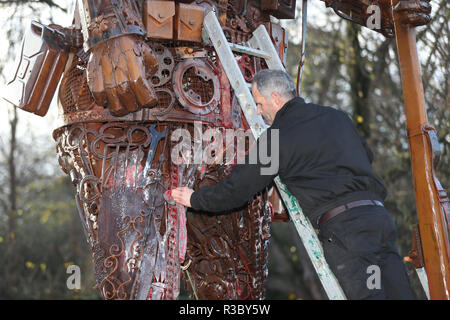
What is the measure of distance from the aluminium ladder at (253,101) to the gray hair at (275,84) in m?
0.28

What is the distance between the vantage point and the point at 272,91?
11.1 feet

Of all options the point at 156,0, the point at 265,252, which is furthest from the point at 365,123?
the point at 156,0

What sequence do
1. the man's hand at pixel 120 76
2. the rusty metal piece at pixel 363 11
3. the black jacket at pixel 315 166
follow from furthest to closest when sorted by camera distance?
the rusty metal piece at pixel 363 11, the man's hand at pixel 120 76, the black jacket at pixel 315 166

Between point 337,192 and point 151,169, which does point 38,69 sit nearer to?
point 151,169

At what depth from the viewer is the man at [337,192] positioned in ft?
10.1

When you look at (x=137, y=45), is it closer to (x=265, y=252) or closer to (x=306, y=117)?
(x=306, y=117)

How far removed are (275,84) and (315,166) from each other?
53 cm

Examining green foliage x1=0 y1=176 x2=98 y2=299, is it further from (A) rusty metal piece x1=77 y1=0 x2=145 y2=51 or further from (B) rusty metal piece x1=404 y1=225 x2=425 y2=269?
(B) rusty metal piece x1=404 y1=225 x2=425 y2=269

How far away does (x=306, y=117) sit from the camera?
128 inches

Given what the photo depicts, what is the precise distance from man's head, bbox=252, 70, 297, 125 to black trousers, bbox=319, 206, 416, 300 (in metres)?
0.71

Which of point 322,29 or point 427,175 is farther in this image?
point 322,29

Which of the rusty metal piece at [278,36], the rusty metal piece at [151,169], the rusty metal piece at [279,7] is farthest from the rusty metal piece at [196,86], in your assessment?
the rusty metal piece at [279,7]

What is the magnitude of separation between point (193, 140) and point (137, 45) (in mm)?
702

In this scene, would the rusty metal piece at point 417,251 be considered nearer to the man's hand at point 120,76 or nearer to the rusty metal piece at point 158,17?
the man's hand at point 120,76
